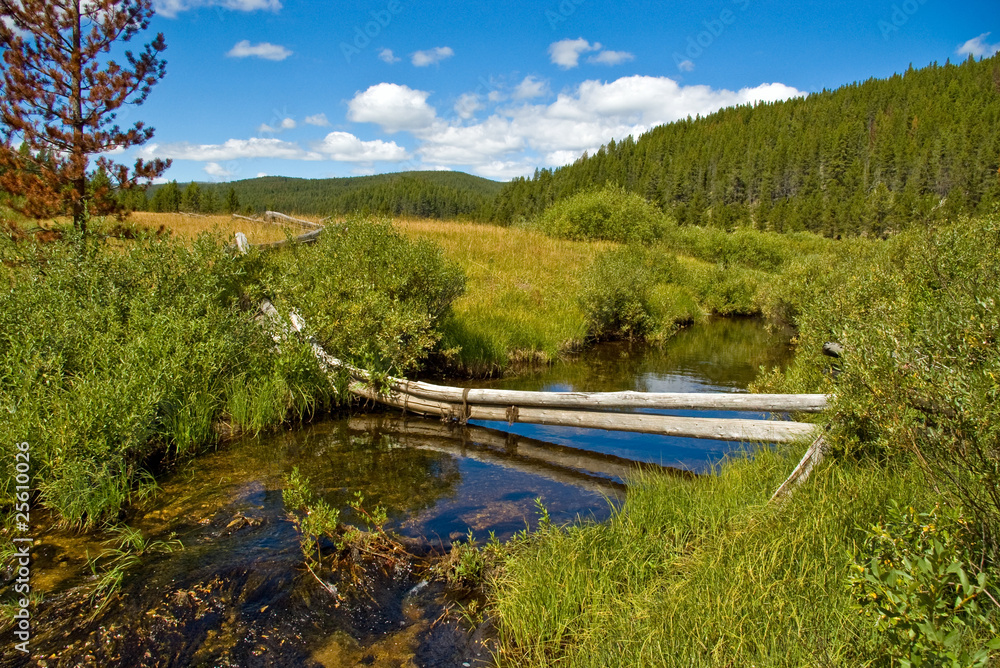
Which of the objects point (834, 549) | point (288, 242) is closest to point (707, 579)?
point (834, 549)

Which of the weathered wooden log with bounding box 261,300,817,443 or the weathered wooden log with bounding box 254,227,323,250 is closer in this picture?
the weathered wooden log with bounding box 261,300,817,443

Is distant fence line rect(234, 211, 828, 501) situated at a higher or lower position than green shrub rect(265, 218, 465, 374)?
lower

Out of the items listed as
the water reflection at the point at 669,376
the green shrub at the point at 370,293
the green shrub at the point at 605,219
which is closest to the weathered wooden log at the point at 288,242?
the green shrub at the point at 370,293

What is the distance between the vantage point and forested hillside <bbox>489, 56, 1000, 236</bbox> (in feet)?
272

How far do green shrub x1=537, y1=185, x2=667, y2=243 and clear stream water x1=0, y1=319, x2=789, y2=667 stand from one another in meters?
25.0

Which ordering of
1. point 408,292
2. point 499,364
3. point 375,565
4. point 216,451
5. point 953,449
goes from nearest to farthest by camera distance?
point 953,449 → point 375,565 → point 216,451 → point 408,292 → point 499,364

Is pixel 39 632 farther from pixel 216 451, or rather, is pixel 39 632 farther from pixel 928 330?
pixel 928 330

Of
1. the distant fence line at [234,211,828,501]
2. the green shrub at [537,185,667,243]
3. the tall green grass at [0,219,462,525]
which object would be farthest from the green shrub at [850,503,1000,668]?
the green shrub at [537,185,667,243]

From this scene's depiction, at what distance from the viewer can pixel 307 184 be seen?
183m

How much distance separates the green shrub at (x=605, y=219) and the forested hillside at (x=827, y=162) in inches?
1411

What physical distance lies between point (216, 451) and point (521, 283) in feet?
42.9

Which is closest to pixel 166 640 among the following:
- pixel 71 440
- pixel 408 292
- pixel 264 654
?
pixel 264 654

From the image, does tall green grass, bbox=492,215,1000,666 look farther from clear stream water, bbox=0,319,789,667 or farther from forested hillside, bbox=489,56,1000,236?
forested hillside, bbox=489,56,1000,236

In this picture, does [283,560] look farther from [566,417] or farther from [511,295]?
[511,295]
